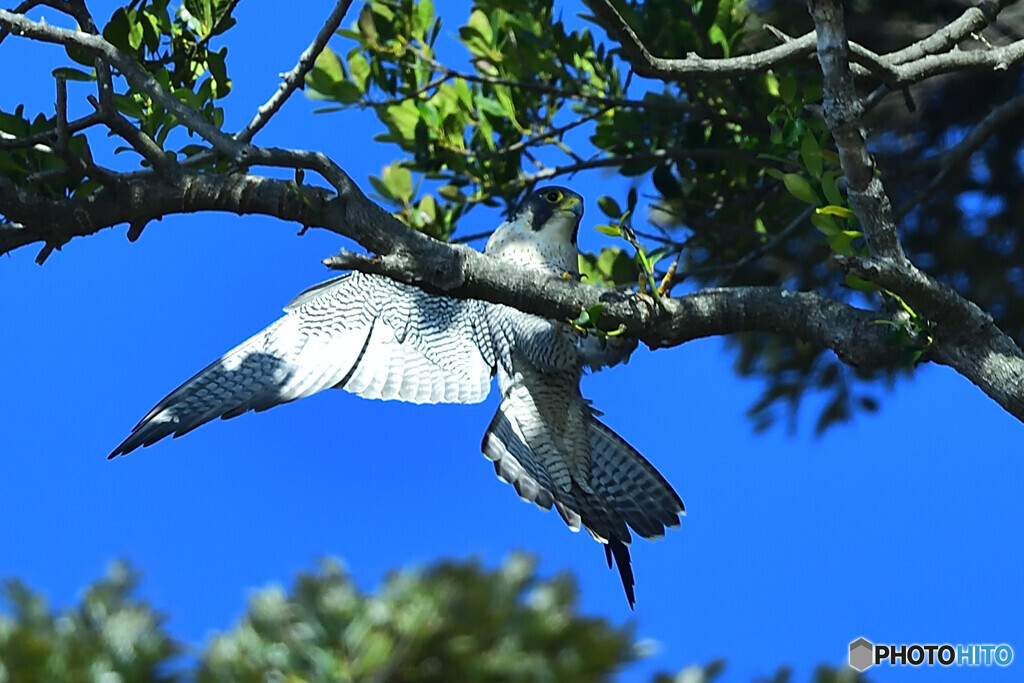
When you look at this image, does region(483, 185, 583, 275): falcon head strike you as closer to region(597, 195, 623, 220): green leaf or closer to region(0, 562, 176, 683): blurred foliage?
region(597, 195, 623, 220): green leaf

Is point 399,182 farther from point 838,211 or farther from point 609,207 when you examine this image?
point 838,211

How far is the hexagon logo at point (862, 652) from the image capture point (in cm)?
337

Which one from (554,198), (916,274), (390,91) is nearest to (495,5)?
(390,91)

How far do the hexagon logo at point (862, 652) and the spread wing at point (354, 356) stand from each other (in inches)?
59.1

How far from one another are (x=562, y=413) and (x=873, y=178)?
2004 millimetres

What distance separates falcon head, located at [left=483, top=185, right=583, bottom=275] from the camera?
4.64m

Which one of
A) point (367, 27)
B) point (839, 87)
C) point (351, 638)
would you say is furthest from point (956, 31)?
point (351, 638)

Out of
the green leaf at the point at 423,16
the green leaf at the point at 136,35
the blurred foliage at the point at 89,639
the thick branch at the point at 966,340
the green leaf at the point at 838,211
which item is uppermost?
the green leaf at the point at 423,16

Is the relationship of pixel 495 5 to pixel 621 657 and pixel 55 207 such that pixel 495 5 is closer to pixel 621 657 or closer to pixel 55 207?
pixel 55 207

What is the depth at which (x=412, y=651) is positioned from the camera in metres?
1.31

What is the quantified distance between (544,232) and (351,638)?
11.8 feet

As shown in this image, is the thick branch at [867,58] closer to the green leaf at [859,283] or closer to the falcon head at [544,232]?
the green leaf at [859,283]

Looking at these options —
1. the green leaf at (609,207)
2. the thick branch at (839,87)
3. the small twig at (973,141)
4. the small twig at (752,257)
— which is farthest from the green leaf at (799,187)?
the green leaf at (609,207)

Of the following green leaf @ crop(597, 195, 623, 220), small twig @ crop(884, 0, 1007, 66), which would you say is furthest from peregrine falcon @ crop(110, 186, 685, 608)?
small twig @ crop(884, 0, 1007, 66)
